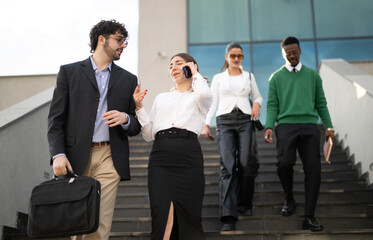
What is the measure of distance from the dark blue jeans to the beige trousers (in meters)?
1.87

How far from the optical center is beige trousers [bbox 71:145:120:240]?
129 inches

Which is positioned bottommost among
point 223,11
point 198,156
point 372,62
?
point 198,156

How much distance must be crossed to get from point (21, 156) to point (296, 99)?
3.38 m

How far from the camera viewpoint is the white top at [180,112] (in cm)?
379

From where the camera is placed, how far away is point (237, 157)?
5.30 m

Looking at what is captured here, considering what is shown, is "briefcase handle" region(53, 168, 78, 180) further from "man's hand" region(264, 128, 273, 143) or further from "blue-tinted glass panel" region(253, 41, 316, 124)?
"blue-tinted glass panel" region(253, 41, 316, 124)

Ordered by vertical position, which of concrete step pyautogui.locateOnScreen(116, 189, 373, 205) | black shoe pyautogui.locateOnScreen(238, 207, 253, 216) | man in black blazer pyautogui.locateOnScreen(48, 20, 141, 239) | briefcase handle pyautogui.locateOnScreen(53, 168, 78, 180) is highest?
man in black blazer pyautogui.locateOnScreen(48, 20, 141, 239)

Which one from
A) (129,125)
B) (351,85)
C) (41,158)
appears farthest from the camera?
(351,85)

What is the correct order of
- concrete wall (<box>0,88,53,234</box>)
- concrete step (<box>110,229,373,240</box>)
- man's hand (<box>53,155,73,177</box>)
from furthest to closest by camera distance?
concrete wall (<box>0,88,53,234</box>)
concrete step (<box>110,229,373,240</box>)
man's hand (<box>53,155,73,177</box>)

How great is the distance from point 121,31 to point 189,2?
10.4 metres

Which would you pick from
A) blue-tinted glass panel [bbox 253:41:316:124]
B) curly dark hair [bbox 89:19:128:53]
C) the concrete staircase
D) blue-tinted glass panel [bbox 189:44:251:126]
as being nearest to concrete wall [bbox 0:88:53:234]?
the concrete staircase

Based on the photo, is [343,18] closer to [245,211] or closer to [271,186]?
[271,186]

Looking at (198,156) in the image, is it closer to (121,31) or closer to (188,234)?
(188,234)

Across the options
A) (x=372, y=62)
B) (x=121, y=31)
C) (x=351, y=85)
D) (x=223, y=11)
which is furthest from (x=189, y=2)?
(x=121, y=31)
